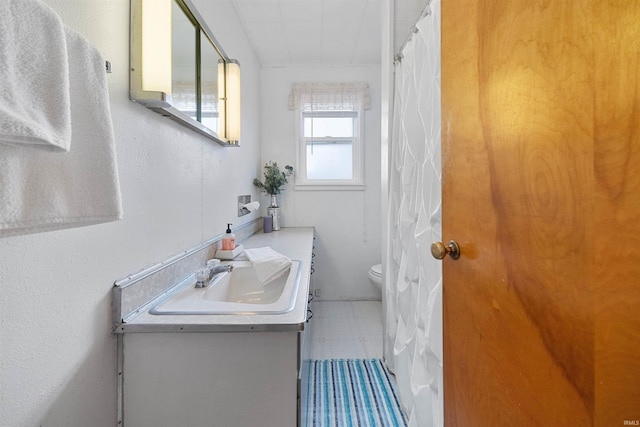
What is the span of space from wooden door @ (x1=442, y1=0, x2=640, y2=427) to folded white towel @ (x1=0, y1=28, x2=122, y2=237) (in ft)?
2.86

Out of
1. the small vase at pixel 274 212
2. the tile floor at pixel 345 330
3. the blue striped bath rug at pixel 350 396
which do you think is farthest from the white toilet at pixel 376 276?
the small vase at pixel 274 212

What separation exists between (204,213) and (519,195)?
1.36 metres

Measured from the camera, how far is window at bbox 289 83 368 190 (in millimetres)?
2869

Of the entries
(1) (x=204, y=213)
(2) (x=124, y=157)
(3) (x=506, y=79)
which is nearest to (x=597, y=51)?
(3) (x=506, y=79)

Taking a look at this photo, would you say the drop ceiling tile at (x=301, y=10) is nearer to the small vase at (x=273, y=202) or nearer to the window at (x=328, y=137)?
the window at (x=328, y=137)

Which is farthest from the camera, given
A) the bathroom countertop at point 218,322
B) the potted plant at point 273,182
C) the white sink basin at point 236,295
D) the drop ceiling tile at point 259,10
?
the potted plant at point 273,182

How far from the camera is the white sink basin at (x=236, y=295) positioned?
900 millimetres

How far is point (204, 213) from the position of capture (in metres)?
1.47

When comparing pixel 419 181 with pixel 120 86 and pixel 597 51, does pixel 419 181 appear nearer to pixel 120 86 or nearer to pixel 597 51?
pixel 597 51

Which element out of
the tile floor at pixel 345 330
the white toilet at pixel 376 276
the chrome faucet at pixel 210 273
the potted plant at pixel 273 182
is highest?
the potted plant at pixel 273 182

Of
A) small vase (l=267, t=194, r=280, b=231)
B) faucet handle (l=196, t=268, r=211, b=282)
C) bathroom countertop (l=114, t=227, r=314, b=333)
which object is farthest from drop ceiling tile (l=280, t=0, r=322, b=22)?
bathroom countertop (l=114, t=227, r=314, b=333)

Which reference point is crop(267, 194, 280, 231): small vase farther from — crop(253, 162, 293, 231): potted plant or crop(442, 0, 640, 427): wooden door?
crop(442, 0, 640, 427): wooden door

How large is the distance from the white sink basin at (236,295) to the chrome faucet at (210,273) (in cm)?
2

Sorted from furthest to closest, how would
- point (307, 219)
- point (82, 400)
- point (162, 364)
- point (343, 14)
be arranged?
point (307, 219) < point (343, 14) < point (162, 364) < point (82, 400)
